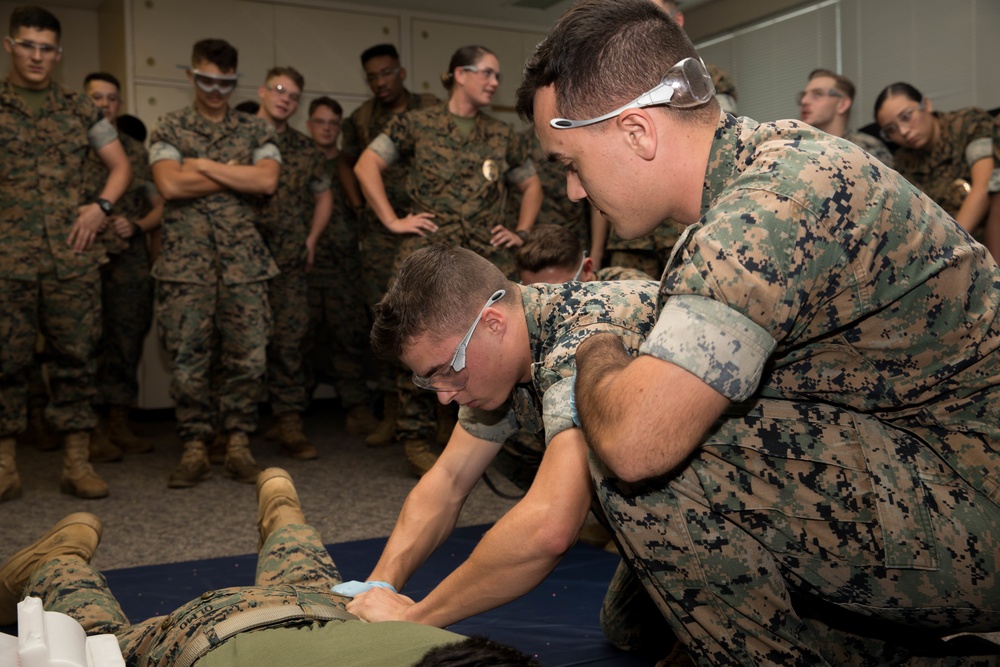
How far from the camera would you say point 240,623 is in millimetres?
1283

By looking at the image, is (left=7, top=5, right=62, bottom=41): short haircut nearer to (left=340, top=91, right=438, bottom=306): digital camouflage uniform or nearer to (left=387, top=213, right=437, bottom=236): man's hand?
(left=387, top=213, right=437, bottom=236): man's hand

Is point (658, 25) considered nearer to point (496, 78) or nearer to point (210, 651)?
point (210, 651)

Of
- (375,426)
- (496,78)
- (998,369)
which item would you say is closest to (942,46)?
(496,78)

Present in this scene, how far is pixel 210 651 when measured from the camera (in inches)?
49.3

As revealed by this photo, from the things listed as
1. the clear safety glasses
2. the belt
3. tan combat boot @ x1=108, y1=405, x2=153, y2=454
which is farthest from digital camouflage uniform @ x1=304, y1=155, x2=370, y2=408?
the belt

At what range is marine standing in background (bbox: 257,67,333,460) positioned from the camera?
4.47 meters

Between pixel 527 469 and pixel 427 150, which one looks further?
pixel 427 150

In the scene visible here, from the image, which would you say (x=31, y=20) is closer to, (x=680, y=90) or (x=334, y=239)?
(x=334, y=239)

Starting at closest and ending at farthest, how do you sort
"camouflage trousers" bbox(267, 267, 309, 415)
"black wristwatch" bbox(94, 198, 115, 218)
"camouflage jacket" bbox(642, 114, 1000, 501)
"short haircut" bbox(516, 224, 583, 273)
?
"camouflage jacket" bbox(642, 114, 1000, 501)
"short haircut" bbox(516, 224, 583, 273)
"black wristwatch" bbox(94, 198, 115, 218)
"camouflage trousers" bbox(267, 267, 309, 415)

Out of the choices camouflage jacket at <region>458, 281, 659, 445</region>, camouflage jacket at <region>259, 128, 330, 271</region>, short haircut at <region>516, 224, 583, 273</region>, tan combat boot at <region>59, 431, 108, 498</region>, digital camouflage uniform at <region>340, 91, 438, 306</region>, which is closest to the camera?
camouflage jacket at <region>458, 281, 659, 445</region>

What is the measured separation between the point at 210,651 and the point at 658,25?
1031mm

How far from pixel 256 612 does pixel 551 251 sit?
5.76 ft

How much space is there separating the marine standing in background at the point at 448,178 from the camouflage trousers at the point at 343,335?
1241 millimetres

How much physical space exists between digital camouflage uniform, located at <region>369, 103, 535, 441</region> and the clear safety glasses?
2169 millimetres
